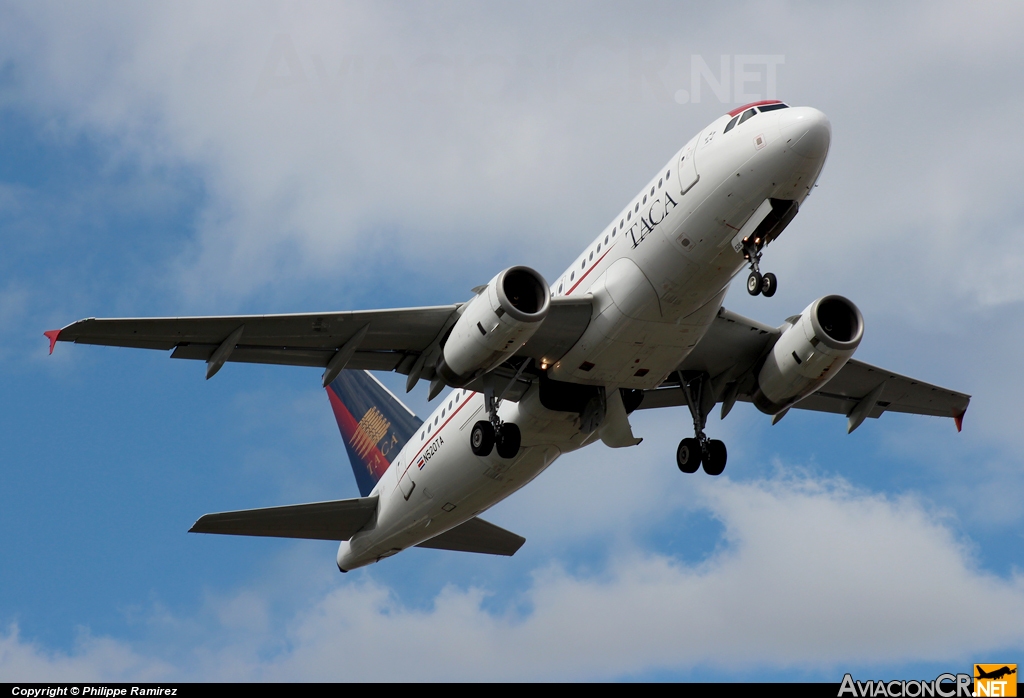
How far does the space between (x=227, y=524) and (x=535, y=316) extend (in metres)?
10.8

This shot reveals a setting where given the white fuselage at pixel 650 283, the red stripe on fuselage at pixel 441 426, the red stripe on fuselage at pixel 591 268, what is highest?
the red stripe on fuselage at pixel 441 426

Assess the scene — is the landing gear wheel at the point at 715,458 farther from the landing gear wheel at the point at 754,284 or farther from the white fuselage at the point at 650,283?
the landing gear wheel at the point at 754,284

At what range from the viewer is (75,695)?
17.5 m

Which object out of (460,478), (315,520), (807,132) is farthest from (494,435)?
(807,132)

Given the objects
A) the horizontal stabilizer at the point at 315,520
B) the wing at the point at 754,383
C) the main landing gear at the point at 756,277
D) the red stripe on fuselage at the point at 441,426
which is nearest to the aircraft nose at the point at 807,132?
the main landing gear at the point at 756,277

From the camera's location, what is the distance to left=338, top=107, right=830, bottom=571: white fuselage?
1906 cm

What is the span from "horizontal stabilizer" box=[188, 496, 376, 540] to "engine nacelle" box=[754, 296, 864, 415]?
10.8 meters

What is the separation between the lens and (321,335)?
22.2 m

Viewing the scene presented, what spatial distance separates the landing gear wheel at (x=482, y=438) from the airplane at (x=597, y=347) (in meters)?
0.05

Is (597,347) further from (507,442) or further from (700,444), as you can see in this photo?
(700,444)

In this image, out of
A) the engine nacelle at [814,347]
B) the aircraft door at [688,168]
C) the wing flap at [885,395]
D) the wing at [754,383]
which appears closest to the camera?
the aircraft door at [688,168]

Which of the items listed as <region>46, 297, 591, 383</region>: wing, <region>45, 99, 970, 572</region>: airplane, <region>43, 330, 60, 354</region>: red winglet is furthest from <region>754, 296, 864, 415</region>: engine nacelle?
<region>43, 330, 60, 354</region>: red winglet

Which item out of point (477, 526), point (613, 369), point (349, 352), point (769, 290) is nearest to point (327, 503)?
point (477, 526)

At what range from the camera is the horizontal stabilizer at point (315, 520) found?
2709 cm
